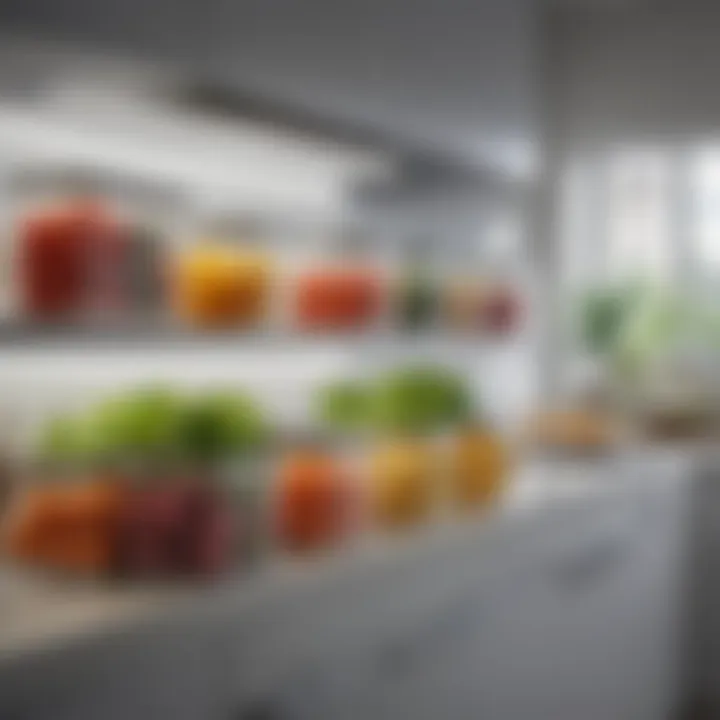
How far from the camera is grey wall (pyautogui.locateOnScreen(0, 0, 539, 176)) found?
1279mm

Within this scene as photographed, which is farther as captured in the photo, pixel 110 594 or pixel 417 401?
pixel 417 401

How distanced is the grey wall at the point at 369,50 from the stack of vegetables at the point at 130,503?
39 cm

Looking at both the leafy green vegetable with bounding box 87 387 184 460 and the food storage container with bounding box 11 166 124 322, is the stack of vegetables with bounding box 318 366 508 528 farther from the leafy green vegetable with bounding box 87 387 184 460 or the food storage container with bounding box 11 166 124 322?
the food storage container with bounding box 11 166 124 322

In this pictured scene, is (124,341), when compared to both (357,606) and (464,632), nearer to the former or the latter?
(357,606)

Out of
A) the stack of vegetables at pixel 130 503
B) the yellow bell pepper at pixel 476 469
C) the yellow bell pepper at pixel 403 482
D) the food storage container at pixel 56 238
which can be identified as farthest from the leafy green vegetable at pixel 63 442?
the yellow bell pepper at pixel 476 469

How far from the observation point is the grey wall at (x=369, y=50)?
128cm

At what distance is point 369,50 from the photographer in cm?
164

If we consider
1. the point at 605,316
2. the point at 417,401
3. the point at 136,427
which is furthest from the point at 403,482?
the point at 605,316

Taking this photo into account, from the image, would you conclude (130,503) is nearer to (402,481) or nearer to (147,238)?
(147,238)

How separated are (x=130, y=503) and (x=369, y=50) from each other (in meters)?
0.73

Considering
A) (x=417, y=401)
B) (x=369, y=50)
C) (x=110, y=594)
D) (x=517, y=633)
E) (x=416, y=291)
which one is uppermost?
(x=369, y=50)

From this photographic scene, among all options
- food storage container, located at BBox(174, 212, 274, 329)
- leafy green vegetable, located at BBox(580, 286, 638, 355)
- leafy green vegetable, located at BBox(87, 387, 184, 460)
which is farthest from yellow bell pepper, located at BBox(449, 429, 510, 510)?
leafy green vegetable, located at BBox(580, 286, 638, 355)

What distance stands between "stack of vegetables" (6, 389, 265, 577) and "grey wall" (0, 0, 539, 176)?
1.28 ft

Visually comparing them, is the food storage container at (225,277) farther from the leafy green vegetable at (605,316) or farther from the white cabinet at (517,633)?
the leafy green vegetable at (605,316)
